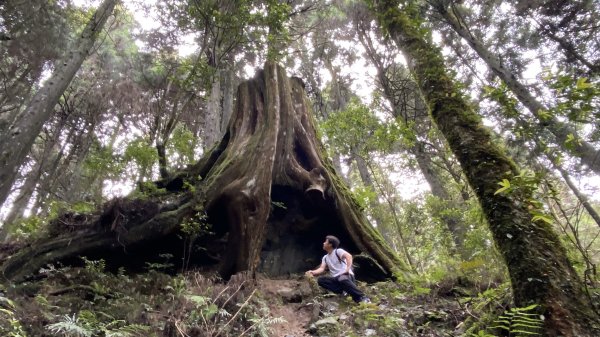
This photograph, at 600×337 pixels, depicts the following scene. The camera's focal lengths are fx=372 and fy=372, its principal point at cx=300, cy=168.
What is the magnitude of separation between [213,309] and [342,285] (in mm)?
2505

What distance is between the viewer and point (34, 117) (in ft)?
21.9

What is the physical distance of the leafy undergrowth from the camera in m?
3.48

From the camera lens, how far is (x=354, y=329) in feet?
13.5

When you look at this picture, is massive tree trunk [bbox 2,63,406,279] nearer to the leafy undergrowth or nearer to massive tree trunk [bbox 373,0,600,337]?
the leafy undergrowth

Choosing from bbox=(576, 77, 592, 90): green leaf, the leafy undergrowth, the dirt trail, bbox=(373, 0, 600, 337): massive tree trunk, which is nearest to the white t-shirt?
the leafy undergrowth

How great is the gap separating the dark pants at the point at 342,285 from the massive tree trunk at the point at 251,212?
118cm

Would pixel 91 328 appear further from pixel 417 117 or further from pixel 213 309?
pixel 417 117

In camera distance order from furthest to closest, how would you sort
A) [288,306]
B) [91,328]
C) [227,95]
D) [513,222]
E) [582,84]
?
[227,95], [288,306], [91,328], [513,222], [582,84]

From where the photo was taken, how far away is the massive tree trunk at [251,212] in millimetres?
6105

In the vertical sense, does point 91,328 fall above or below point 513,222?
below

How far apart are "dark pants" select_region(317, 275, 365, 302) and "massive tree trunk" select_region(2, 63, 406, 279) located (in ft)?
3.87

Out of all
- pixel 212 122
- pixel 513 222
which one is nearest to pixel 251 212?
pixel 513 222

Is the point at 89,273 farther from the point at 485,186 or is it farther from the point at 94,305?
the point at 485,186

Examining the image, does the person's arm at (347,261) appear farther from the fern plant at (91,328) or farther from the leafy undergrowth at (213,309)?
the fern plant at (91,328)
